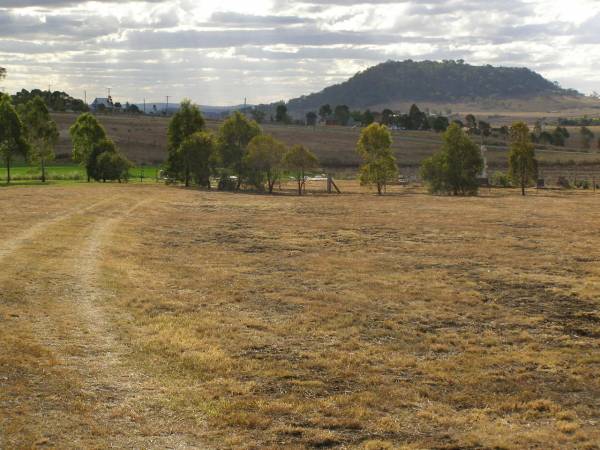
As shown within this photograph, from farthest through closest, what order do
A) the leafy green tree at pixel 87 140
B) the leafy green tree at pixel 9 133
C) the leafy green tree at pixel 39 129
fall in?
the leafy green tree at pixel 87 140, the leafy green tree at pixel 39 129, the leafy green tree at pixel 9 133

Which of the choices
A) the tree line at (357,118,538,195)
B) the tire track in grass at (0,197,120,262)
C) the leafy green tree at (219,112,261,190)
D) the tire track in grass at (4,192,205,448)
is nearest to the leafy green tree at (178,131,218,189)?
the leafy green tree at (219,112,261,190)

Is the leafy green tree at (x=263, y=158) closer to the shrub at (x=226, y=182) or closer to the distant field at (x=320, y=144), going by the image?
the shrub at (x=226, y=182)

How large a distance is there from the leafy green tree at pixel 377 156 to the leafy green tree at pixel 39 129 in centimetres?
3155

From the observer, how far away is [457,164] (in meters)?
72.9

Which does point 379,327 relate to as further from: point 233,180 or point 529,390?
point 233,180

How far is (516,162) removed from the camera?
245 ft

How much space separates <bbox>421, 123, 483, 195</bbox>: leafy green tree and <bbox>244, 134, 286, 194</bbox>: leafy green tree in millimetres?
14787

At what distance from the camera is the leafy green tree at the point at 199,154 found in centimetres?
7331

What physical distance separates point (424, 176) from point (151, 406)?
64907mm

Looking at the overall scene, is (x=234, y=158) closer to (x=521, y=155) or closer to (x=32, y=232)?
(x=521, y=155)

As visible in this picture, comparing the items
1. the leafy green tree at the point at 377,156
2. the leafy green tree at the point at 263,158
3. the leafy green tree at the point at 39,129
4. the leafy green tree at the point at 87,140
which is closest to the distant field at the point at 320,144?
the leafy green tree at the point at 87,140

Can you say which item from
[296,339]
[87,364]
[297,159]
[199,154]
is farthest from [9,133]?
[87,364]

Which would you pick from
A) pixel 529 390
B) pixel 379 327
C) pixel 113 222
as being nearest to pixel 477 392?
pixel 529 390

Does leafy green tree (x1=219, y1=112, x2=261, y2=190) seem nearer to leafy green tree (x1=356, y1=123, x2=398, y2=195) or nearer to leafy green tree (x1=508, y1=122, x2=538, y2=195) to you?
leafy green tree (x1=356, y1=123, x2=398, y2=195)
